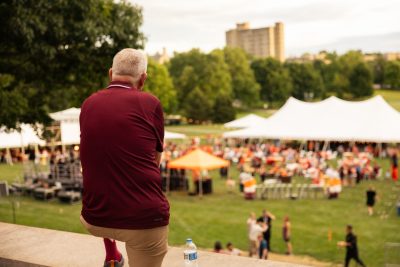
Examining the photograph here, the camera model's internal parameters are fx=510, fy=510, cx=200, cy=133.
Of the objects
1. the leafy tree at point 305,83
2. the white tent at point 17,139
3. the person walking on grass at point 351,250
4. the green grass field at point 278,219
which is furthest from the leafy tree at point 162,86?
the person walking on grass at point 351,250

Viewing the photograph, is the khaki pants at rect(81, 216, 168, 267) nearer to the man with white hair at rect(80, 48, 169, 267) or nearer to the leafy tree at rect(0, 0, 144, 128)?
the man with white hair at rect(80, 48, 169, 267)

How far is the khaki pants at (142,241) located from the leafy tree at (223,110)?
212 ft

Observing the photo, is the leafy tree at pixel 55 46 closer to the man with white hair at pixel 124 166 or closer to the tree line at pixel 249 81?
the man with white hair at pixel 124 166

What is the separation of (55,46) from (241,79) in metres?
68.9

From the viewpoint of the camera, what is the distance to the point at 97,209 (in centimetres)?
219

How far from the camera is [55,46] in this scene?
14.4 metres

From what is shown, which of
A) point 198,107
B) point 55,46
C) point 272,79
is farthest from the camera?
point 272,79

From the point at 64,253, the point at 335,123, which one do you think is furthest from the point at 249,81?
the point at 64,253

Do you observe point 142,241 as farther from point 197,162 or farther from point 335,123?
point 335,123

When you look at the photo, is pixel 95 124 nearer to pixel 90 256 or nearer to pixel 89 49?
pixel 90 256

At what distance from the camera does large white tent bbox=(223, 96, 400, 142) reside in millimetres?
22766

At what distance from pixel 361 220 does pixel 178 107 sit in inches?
2425

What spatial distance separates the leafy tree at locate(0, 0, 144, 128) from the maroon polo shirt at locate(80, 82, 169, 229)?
1088 cm

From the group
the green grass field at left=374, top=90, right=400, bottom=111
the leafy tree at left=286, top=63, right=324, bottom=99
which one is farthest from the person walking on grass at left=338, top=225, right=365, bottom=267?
the green grass field at left=374, top=90, right=400, bottom=111
